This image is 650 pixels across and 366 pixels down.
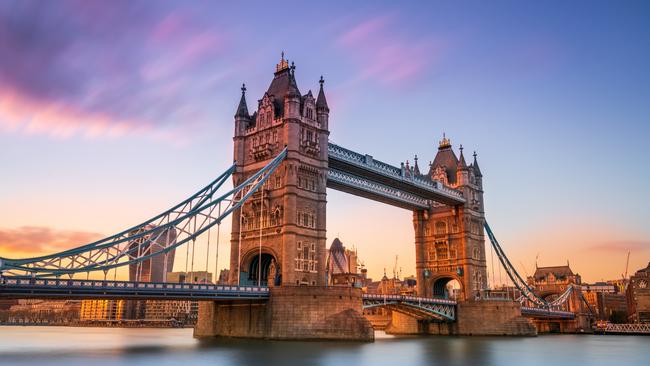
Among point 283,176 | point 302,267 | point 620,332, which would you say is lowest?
point 620,332

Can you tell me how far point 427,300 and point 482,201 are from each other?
87.6 feet

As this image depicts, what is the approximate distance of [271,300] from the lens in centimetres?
5512

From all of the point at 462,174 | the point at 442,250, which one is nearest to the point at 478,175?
the point at 462,174

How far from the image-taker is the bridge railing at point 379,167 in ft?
226

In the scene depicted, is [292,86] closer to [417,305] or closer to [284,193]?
[284,193]

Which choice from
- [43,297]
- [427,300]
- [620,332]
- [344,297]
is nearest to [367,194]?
[427,300]

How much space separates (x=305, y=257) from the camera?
61281mm

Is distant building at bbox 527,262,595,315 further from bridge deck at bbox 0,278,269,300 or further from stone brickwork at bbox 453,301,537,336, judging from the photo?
bridge deck at bbox 0,278,269,300

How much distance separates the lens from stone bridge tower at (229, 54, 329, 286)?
6038cm

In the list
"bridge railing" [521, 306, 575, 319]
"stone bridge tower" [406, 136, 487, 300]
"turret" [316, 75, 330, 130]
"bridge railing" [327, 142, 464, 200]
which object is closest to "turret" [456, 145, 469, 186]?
"stone bridge tower" [406, 136, 487, 300]

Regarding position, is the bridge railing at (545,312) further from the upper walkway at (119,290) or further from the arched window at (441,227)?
the upper walkway at (119,290)

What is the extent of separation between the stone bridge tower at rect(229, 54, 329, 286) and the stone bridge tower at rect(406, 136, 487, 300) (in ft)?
98.2

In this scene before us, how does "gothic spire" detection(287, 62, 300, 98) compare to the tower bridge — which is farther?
"gothic spire" detection(287, 62, 300, 98)

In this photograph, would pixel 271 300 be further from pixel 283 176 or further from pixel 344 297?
pixel 283 176
